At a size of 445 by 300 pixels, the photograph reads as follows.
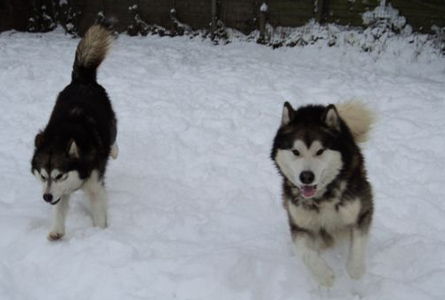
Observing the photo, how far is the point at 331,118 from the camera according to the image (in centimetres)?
287

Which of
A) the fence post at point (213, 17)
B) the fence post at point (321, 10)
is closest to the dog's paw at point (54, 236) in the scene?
the fence post at point (321, 10)

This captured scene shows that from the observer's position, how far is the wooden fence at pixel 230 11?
977cm

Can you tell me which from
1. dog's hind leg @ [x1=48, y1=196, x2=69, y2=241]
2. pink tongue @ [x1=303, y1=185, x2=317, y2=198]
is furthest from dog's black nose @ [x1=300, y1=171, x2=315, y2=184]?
dog's hind leg @ [x1=48, y1=196, x2=69, y2=241]

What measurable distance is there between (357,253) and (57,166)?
2.32m

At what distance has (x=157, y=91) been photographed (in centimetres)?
738

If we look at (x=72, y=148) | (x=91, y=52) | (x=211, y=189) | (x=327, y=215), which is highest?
(x=91, y=52)

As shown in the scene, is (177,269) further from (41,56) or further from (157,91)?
(41,56)

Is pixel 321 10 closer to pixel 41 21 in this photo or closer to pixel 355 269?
pixel 41 21

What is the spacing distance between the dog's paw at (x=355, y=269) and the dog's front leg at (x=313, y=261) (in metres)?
0.14

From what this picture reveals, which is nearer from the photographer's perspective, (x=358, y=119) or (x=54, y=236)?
(x=358, y=119)

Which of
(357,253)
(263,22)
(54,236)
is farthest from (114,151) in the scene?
(263,22)

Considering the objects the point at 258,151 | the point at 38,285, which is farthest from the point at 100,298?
the point at 258,151

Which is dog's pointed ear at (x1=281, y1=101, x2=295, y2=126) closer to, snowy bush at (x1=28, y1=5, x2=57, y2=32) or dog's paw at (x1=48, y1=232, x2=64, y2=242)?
dog's paw at (x1=48, y1=232, x2=64, y2=242)

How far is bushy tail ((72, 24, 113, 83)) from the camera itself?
186 inches
